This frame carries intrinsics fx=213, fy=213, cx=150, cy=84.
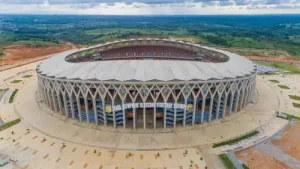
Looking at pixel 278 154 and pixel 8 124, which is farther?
pixel 8 124

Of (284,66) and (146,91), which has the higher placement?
(146,91)

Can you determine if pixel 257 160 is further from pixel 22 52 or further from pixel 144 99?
pixel 22 52

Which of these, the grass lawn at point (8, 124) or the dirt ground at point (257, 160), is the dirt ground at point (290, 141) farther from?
the grass lawn at point (8, 124)

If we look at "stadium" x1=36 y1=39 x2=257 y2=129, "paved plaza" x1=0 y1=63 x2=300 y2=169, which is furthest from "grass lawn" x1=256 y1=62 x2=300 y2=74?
"stadium" x1=36 y1=39 x2=257 y2=129

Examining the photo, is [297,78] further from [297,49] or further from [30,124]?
[30,124]

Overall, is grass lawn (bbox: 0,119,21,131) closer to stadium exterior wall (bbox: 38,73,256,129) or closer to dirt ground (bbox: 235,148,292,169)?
stadium exterior wall (bbox: 38,73,256,129)

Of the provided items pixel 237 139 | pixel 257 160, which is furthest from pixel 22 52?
pixel 257 160

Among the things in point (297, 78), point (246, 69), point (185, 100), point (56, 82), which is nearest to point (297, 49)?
point (297, 78)
